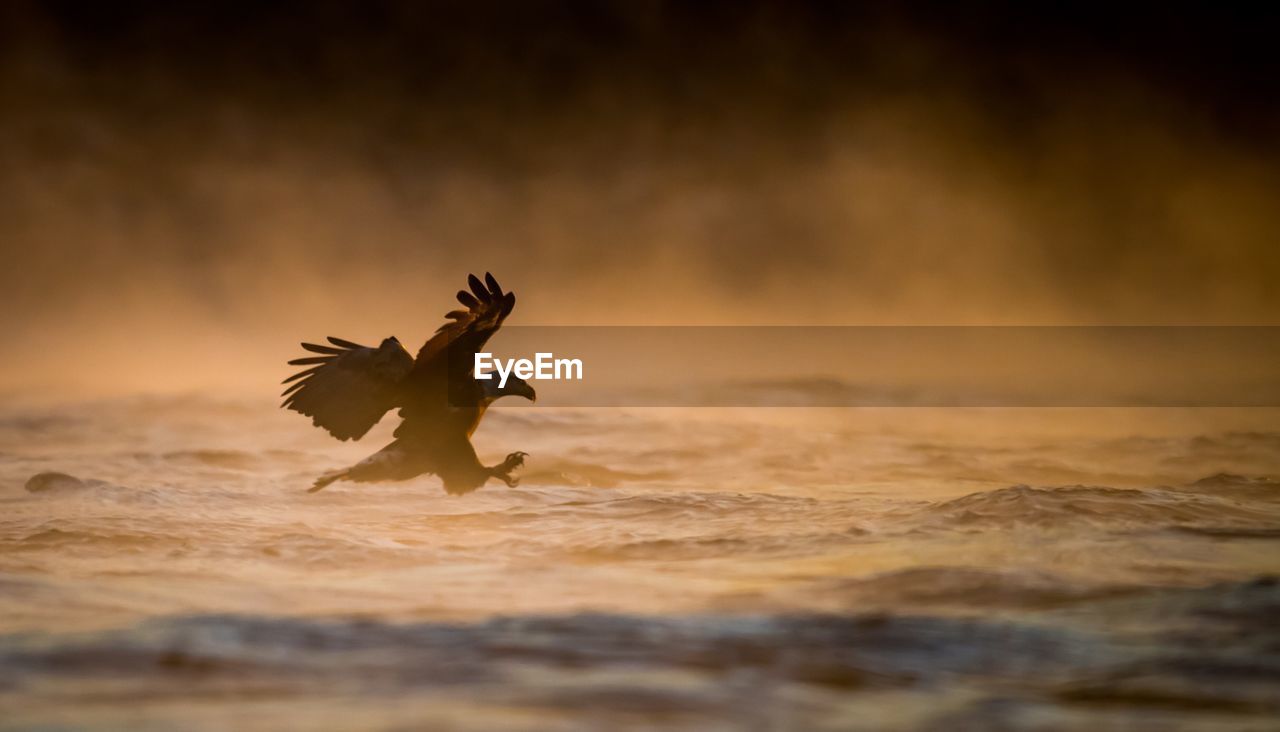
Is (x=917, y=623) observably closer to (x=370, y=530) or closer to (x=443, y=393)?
(x=443, y=393)

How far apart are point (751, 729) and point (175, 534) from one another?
27.9ft

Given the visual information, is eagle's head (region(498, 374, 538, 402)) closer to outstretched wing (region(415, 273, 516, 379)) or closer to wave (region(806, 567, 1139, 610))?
outstretched wing (region(415, 273, 516, 379))

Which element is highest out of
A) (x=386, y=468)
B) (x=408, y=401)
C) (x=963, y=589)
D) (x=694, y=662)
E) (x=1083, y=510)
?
(x=408, y=401)

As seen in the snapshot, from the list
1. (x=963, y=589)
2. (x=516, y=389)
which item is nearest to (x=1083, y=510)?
(x=963, y=589)

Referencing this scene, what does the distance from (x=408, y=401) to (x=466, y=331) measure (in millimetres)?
1302

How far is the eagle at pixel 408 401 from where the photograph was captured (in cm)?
1226

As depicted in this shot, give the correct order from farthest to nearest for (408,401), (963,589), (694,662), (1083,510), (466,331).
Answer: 1. (1083,510)
2. (408,401)
3. (466,331)
4. (963,589)
5. (694,662)

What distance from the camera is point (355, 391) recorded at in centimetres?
1238

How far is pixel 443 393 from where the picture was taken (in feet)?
40.9

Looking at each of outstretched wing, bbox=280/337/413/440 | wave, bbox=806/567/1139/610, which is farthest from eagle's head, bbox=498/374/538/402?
wave, bbox=806/567/1139/610

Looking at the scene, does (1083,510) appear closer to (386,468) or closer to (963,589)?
(963,589)

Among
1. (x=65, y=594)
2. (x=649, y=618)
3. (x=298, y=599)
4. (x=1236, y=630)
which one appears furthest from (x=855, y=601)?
(x=65, y=594)

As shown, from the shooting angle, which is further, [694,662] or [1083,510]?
[1083,510]

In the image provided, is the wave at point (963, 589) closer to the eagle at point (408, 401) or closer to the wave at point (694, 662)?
the wave at point (694, 662)
